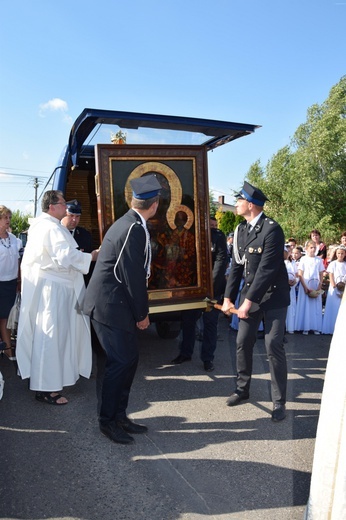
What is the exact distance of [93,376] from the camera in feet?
17.8

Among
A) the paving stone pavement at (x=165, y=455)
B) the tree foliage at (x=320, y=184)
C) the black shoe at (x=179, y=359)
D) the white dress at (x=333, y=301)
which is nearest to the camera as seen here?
the paving stone pavement at (x=165, y=455)

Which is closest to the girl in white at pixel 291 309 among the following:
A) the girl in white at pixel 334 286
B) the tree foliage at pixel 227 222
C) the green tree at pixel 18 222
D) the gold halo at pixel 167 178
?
the girl in white at pixel 334 286

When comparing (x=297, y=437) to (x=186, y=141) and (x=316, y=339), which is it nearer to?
(x=186, y=141)

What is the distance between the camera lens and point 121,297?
3.69 metres

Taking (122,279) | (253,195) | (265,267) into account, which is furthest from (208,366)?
(122,279)

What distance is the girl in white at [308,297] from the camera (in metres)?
8.41

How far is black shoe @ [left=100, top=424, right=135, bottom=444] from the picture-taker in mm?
3656

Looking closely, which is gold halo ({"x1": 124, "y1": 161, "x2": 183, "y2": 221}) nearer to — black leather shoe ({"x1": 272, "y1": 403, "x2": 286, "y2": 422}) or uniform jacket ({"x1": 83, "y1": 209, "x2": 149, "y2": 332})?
uniform jacket ({"x1": 83, "y1": 209, "x2": 149, "y2": 332})

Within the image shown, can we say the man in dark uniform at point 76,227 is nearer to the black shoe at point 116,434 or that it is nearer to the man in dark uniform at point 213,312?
the man in dark uniform at point 213,312

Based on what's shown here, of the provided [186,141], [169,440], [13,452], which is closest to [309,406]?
[169,440]

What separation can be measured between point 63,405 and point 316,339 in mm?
4982

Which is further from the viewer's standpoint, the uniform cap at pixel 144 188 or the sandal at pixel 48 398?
the sandal at pixel 48 398

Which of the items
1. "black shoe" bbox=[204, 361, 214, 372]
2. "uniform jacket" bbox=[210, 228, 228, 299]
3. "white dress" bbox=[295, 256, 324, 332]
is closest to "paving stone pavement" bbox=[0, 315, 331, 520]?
"black shoe" bbox=[204, 361, 214, 372]

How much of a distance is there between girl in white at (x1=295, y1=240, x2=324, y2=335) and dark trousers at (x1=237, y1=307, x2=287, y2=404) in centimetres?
417
